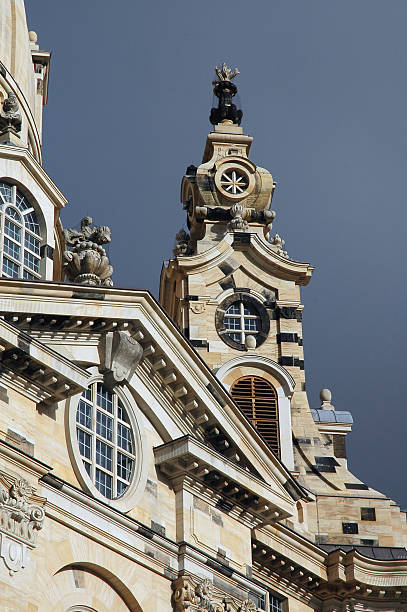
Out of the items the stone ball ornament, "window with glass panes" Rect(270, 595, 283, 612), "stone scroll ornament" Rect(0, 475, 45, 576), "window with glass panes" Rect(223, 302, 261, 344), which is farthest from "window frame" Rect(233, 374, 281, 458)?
"stone scroll ornament" Rect(0, 475, 45, 576)

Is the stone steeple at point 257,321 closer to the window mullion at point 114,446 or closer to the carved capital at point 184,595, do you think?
the carved capital at point 184,595

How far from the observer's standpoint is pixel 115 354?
3775 centimetres

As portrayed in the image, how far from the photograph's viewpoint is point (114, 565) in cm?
3588

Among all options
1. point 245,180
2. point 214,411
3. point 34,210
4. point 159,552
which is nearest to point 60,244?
point 34,210

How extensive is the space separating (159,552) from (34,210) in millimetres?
13936

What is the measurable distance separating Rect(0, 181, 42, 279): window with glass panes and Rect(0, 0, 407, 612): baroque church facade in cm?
6

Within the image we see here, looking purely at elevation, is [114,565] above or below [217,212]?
below

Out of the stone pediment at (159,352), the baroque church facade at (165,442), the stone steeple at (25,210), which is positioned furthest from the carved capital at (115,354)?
the stone steeple at (25,210)

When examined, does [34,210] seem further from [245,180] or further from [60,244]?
[245,180]

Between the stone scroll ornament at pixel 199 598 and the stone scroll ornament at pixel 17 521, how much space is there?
5.34m

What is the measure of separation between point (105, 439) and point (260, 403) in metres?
14.6

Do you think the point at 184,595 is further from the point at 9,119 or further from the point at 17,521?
the point at 9,119

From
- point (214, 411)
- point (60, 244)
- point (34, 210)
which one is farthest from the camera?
point (60, 244)

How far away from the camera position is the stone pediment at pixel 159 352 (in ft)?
119
